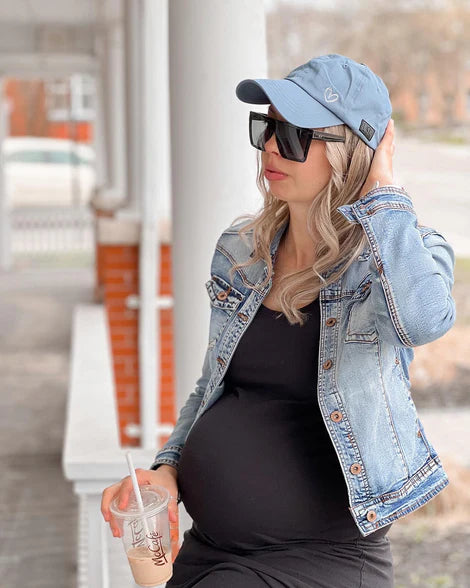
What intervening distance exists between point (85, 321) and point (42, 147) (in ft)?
35.3

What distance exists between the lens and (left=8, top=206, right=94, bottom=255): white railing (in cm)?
1294

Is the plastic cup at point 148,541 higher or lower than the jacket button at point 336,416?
lower

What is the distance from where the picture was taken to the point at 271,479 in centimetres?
137

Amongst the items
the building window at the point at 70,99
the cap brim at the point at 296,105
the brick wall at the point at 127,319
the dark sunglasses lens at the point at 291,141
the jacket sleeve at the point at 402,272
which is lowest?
the brick wall at the point at 127,319

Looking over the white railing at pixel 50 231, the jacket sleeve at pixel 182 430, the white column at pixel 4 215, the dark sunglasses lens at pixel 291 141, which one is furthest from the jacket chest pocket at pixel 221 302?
the white railing at pixel 50 231

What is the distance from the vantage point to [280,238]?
5.12 feet

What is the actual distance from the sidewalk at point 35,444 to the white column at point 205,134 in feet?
6.08

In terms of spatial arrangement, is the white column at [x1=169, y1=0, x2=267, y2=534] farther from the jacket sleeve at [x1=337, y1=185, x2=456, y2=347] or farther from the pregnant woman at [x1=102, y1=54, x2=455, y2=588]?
the jacket sleeve at [x1=337, y1=185, x2=456, y2=347]

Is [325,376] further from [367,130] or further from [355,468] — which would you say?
[367,130]

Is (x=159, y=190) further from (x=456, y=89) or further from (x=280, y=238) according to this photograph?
(x=456, y=89)

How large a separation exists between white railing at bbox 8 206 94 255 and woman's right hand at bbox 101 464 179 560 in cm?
1157

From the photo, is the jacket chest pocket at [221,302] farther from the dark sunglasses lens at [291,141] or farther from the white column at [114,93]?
the white column at [114,93]

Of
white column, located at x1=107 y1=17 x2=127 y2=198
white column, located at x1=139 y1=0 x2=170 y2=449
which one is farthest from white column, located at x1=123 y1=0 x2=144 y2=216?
white column, located at x1=107 y1=17 x2=127 y2=198

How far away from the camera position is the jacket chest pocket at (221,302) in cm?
153
